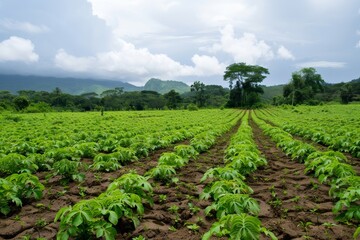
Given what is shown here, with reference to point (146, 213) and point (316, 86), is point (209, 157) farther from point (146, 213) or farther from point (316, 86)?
point (316, 86)

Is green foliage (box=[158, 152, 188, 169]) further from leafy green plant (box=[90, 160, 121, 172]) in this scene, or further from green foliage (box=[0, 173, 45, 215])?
green foliage (box=[0, 173, 45, 215])

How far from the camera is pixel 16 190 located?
17.1 ft

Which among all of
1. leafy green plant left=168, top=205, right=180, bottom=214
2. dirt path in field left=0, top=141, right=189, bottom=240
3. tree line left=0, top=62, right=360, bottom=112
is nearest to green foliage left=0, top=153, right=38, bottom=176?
dirt path in field left=0, top=141, right=189, bottom=240

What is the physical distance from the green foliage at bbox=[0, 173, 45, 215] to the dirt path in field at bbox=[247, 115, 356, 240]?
13.3 feet

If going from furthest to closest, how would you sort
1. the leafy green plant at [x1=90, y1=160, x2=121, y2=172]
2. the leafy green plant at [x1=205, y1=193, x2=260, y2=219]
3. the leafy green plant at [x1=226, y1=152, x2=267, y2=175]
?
1. the leafy green plant at [x1=90, y1=160, x2=121, y2=172]
2. the leafy green plant at [x1=226, y1=152, x2=267, y2=175]
3. the leafy green plant at [x1=205, y1=193, x2=260, y2=219]

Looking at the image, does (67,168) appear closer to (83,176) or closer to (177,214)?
(83,176)

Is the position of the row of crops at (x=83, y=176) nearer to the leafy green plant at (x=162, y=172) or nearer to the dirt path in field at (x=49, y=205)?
the leafy green plant at (x=162, y=172)

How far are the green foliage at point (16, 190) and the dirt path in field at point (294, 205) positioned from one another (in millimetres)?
4062

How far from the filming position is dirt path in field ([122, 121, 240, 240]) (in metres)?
4.46

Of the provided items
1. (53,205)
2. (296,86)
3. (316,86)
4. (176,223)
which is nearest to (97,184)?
(53,205)

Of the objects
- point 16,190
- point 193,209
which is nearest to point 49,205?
point 16,190

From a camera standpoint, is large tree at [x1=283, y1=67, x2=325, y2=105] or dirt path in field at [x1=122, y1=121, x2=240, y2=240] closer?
dirt path in field at [x1=122, y1=121, x2=240, y2=240]

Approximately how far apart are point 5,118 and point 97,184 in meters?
31.3

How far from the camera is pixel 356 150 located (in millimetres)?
10352
